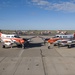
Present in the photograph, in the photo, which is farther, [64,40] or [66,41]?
[64,40]

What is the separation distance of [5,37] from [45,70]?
21.5 metres

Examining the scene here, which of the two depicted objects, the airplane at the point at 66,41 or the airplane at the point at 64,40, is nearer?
the airplane at the point at 66,41

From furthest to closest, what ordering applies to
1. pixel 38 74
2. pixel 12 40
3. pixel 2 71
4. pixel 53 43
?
pixel 53 43 < pixel 12 40 < pixel 2 71 < pixel 38 74

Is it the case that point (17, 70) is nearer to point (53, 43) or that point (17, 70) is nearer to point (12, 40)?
point (12, 40)

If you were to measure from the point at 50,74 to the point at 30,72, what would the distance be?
1.52 meters

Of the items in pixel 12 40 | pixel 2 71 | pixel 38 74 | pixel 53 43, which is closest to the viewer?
pixel 38 74

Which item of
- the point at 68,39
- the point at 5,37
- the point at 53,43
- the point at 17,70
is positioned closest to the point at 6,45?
the point at 5,37

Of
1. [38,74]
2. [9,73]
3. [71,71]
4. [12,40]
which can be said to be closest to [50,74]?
[38,74]

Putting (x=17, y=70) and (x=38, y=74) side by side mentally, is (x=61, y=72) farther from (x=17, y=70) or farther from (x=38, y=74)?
(x=17, y=70)

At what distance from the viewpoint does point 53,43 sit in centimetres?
3697

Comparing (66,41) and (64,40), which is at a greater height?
(64,40)

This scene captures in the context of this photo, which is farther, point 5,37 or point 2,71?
point 5,37

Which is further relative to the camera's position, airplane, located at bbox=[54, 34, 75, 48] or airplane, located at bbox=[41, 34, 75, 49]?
airplane, located at bbox=[41, 34, 75, 49]

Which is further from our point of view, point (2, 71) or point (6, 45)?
point (6, 45)
